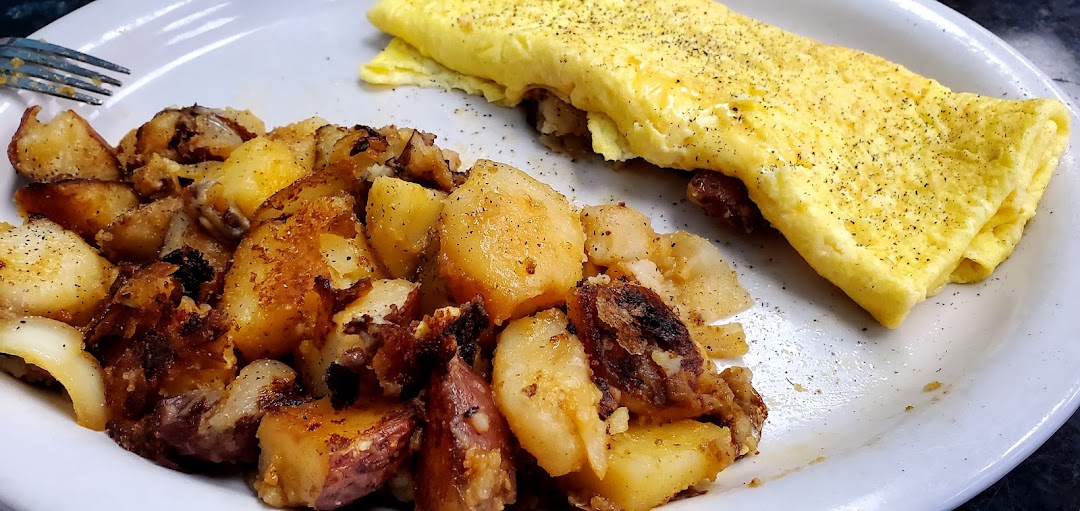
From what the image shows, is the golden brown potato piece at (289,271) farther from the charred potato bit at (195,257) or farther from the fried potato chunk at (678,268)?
the fried potato chunk at (678,268)

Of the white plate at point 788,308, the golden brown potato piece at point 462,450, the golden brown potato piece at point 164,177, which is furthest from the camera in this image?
the golden brown potato piece at point 164,177

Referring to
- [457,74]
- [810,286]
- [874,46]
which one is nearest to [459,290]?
[810,286]

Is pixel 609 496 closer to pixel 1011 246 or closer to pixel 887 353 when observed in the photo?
pixel 887 353

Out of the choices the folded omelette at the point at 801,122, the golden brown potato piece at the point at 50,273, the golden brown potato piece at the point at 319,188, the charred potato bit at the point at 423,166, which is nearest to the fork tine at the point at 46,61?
the golden brown potato piece at the point at 50,273

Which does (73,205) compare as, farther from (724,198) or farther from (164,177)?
(724,198)

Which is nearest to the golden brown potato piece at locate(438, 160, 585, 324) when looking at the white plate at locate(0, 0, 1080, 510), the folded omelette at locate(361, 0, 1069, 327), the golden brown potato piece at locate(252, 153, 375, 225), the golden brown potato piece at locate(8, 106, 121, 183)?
the golden brown potato piece at locate(252, 153, 375, 225)

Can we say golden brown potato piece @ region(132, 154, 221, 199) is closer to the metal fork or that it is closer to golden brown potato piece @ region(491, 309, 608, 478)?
the metal fork
